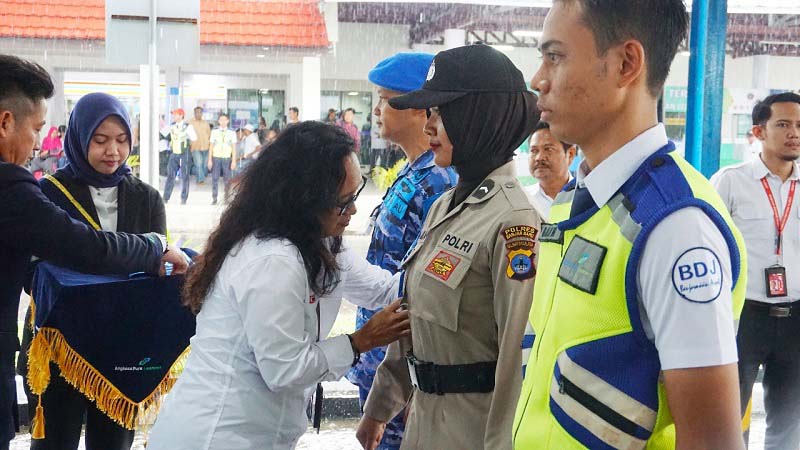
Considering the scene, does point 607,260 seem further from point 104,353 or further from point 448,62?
point 104,353

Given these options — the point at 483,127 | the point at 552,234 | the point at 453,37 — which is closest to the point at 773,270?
the point at 483,127

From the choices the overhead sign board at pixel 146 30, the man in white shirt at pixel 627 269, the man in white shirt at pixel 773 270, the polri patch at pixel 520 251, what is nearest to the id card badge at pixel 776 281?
the man in white shirt at pixel 773 270

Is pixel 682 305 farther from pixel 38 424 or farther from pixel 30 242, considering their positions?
pixel 38 424

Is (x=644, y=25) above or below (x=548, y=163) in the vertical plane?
above

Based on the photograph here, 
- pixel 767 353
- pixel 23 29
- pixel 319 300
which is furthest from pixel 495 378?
pixel 23 29

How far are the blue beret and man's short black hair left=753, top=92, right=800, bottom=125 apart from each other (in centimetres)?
204

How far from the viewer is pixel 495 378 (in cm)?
190

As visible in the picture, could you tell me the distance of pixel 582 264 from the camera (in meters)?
1.22

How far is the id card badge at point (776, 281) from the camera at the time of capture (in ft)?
12.2

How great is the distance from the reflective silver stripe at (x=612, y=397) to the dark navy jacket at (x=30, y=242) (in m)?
1.92

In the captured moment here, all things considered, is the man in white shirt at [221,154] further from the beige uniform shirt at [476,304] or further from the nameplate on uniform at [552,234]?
the nameplate on uniform at [552,234]

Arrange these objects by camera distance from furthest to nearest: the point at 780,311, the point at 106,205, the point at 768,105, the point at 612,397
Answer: the point at 768,105
the point at 780,311
the point at 106,205
the point at 612,397

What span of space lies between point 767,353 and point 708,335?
3012 millimetres

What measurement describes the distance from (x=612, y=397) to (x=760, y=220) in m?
3.01
